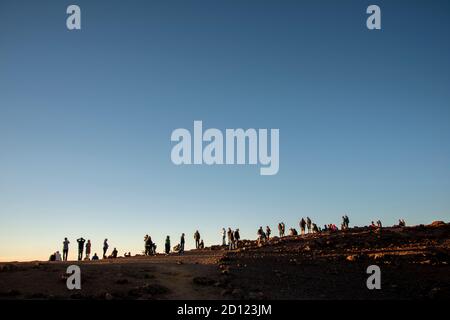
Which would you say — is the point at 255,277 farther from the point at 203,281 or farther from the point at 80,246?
the point at 80,246

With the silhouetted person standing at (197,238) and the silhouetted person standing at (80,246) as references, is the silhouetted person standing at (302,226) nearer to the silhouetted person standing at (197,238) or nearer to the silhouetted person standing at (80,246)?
the silhouetted person standing at (197,238)

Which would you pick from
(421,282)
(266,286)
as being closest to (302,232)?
(421,282)

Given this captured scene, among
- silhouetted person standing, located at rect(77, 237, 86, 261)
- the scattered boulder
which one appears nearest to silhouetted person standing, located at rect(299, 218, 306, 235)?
silhouetted person standing, located at rect(77, 237, 86, 261)

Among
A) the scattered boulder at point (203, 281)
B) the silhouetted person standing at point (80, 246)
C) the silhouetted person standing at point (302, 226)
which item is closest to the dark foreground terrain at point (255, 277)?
the scattered boulder at point (203, 281)

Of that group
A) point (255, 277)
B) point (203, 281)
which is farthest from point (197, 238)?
point (203, 281)

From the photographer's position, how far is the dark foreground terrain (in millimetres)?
21425

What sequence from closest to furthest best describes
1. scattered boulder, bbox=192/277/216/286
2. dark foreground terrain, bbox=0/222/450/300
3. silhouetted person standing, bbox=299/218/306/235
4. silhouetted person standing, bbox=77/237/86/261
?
dark foreground terrain, bbox=0/222/450/300, scattered boulder, bbox=192/277/216/286, silhouetted person standing, bbox=77/237/86/261, silhouetted person standing, bbox=299/218/306/235

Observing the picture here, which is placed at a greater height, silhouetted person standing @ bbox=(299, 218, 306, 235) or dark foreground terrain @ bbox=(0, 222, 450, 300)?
silhouetted person standing @ bbox=(299, 218, 306, 235)

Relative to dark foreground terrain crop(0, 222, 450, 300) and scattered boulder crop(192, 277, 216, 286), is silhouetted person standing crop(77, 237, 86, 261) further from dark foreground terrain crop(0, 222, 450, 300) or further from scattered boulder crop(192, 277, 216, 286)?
scattered boulder crop(192, 277, 216, 286)

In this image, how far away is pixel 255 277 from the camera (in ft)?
85.6

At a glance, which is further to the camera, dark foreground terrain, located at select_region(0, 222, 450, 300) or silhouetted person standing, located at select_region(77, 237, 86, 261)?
silhouetted person standing, located at select_region(77, 237, 86, 261)

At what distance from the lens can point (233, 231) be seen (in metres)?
45.1

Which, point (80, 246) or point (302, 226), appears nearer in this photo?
point (80, 246)

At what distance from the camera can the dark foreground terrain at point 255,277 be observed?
21.4 m
